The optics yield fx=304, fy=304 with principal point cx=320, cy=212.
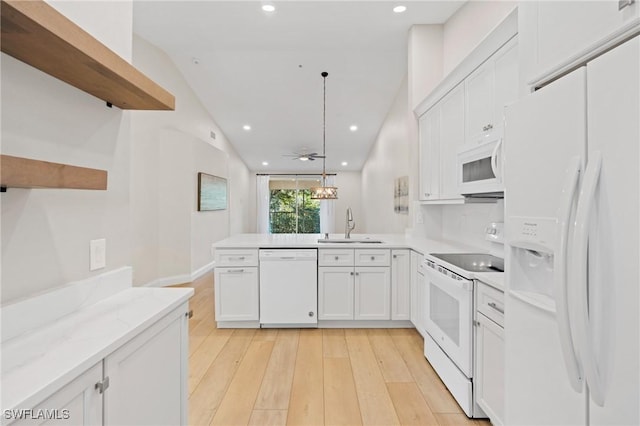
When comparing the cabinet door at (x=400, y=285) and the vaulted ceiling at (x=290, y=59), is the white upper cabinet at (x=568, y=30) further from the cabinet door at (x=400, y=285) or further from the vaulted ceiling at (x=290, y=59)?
the vaulted ceiling at (x=290, y=59)

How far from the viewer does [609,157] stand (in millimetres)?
808

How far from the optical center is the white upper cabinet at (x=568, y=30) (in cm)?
83

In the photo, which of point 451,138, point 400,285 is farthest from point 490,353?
point 451,138

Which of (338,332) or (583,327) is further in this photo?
(338,332)

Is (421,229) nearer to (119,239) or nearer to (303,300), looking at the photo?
(303,300)

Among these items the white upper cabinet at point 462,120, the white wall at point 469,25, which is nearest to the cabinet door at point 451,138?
the white upper cabinet at point 462,120

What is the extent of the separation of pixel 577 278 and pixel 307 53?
4.44 metres

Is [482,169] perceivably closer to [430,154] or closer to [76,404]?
[430,154]

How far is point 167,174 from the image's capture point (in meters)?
4.75

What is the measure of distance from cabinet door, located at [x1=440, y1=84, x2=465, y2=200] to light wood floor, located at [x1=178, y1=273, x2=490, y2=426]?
1483 mm

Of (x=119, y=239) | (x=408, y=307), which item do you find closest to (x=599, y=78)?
(x=119, y=239)

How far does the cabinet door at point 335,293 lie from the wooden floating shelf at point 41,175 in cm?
243

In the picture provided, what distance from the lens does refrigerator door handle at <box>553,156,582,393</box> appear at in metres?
0.85

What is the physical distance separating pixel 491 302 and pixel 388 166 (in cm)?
435
